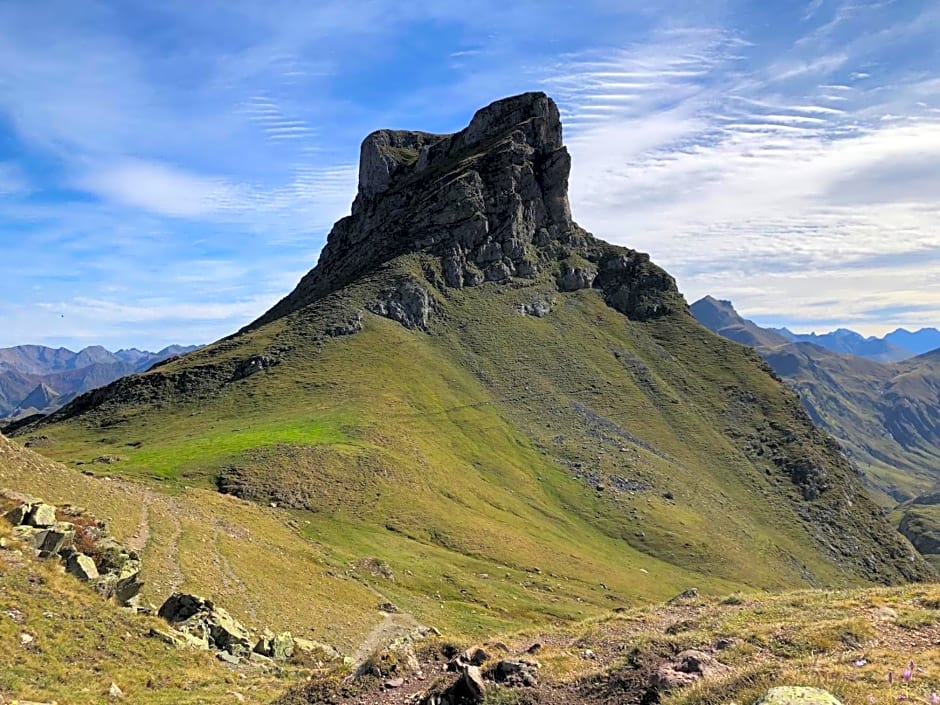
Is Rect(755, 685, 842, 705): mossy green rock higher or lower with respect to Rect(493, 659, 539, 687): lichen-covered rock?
higher

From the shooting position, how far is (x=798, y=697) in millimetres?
10875

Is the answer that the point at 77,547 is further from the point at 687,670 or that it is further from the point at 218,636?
the point at 687,670

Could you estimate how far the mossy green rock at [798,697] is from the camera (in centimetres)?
1063

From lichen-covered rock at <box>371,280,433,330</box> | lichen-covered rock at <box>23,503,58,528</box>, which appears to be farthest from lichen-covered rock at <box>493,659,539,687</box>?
lichen-covered rock at <box>371,280,433,330</box>

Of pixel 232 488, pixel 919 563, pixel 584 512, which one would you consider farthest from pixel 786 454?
pixel 232 488

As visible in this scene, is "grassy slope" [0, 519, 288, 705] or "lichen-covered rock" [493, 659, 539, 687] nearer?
"lichen-covered rock" [493, 659, 539, 687]

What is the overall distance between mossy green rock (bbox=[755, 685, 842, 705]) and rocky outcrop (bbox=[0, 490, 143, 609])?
2707cm

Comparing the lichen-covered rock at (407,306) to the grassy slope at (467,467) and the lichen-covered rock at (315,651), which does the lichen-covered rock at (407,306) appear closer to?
the grassy slope at (467,467)

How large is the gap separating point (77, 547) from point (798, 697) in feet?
102

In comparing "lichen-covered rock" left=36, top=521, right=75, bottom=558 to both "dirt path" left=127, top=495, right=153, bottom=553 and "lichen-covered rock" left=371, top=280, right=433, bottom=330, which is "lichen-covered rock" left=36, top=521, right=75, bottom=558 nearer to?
"dirt path" left=127, top=495, right=153, bottom=553

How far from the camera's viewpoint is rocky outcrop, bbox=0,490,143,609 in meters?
26.7

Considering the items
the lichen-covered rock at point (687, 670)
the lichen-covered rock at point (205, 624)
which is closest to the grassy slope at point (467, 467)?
the lichen-covered rock at point (205, 624)

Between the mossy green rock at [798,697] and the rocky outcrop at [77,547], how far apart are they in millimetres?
27068

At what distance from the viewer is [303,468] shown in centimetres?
9244
